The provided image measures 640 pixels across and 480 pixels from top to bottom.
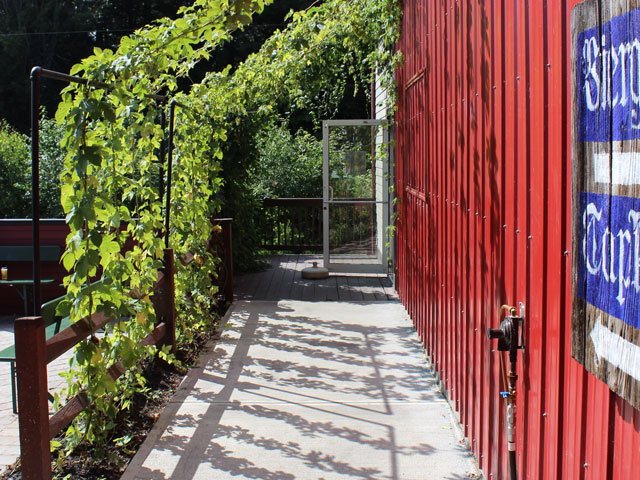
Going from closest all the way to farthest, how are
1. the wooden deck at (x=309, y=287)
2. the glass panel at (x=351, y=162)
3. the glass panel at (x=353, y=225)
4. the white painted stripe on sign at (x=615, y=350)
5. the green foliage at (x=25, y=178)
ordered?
the white painted stripe on sign at (x=615, y=350) < the wooden deck at (x=309, y=287) < the glass panel at (x=351, y=162) < the glass panel at (x=353, y=225) < the green foliage at (x=25, y=178)

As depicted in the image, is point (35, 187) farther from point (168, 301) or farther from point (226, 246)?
point (226, 246)

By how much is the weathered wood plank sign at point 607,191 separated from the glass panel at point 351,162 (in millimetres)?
7573

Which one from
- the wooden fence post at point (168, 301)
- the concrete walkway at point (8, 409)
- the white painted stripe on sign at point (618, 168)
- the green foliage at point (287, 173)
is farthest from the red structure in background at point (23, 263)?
the white painted stripe on sign at point (618, 168)

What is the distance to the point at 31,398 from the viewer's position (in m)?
3.01

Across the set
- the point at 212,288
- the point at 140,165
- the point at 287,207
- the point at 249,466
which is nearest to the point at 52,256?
the point at 212,288

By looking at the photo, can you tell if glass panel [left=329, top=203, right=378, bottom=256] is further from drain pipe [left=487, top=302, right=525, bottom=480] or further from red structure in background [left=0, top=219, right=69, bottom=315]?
drain pipe [left=487, top=302, right=525, bottom=480]

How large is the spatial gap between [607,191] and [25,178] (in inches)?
445

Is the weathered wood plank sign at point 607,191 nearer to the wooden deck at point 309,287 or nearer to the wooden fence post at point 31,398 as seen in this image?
the wooden fence post at point 31,398

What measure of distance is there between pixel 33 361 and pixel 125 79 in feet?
4.89

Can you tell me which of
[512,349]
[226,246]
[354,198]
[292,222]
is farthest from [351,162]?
[512,349]

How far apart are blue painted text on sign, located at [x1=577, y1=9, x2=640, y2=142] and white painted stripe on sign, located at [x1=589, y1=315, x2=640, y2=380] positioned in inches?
18.4

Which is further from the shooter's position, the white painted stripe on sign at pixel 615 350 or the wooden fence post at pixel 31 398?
the wooden fence post at pixel 31 398

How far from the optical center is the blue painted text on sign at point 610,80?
61.6 inches

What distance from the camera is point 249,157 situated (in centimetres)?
960
